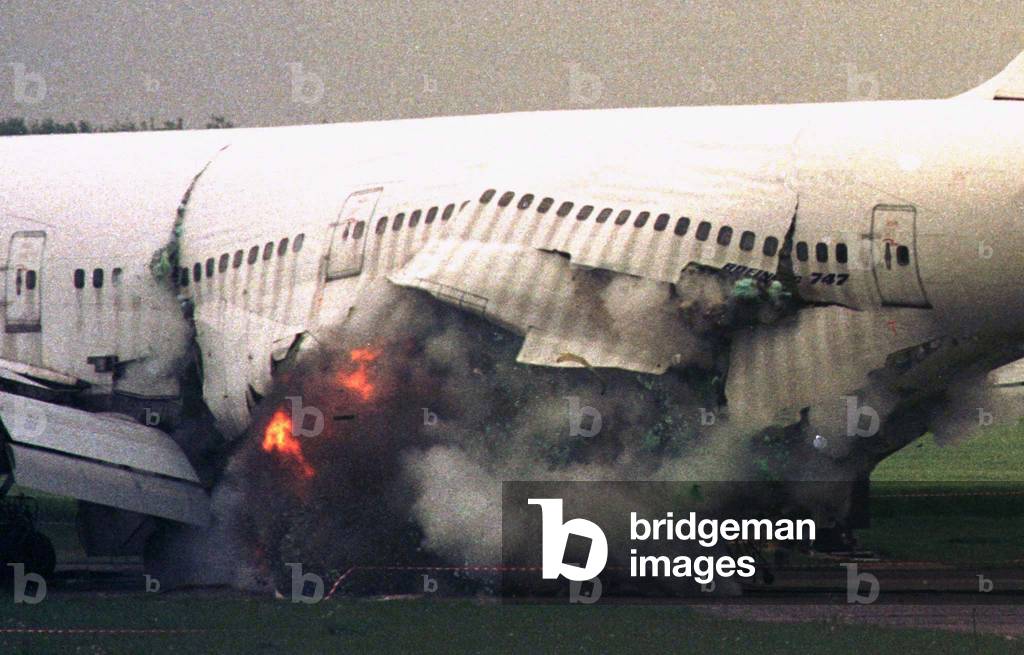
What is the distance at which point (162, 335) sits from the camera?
106 ft

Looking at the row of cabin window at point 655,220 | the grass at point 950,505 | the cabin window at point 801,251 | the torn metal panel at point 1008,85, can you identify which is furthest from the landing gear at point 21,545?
the torn metal panel at point 1008,85

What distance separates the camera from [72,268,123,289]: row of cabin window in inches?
1302

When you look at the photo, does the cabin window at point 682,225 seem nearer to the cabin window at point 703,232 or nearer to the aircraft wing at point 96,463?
the cabin window at point 703,232

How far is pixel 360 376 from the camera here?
28.1m

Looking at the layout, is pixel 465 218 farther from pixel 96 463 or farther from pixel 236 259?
pixel 96 463

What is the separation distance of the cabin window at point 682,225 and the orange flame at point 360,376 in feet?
15.8

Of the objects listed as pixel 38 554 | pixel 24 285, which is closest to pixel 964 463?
pixel 24 285

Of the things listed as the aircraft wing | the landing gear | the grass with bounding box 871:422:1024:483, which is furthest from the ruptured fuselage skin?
the grass with bounding box 871:422:1024:483

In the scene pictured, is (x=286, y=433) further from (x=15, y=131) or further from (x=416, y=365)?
(x=15, y=131)

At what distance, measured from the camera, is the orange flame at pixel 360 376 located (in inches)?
1095

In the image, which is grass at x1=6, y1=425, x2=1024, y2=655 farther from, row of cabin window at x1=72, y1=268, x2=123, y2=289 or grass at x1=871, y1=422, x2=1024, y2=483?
grass at x1=871, y1=422, x2=1024, y2=483

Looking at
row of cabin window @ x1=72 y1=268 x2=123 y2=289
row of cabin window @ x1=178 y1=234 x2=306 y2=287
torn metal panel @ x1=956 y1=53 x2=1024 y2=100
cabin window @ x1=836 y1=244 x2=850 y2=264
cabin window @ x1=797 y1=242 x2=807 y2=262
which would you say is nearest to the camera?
cabin window @ x1=836 y1=244 x2=850 y2=264

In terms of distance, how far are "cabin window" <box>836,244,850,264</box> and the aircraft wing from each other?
10.3 m

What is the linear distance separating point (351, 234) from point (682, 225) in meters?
6.11
